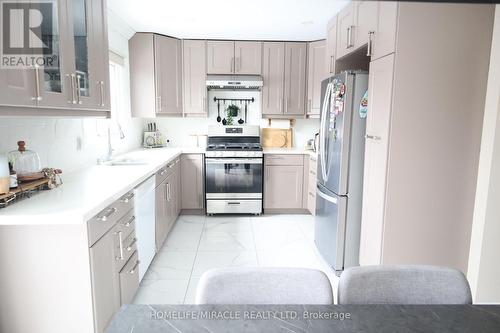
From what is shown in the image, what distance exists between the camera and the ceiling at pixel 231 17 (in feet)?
9.23

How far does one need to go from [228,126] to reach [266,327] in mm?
3693

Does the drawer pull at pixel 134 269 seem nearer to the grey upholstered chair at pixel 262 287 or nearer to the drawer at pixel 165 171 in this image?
the drawer at pixel 165 171

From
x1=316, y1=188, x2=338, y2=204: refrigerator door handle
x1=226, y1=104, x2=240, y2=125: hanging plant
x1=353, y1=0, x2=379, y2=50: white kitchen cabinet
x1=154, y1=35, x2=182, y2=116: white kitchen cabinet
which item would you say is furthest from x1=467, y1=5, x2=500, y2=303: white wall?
x1=154, y1=35, x2=182, y2=116: white kitchen cabinet

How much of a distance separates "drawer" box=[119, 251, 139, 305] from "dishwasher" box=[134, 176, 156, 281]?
11 centimetres

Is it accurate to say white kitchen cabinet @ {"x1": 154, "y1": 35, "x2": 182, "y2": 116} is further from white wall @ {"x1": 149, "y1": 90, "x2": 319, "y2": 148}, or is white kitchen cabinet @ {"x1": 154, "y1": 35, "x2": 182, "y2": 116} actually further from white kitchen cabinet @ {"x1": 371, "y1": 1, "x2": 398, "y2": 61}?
white kitchen cabinet @ {"x1": 371, "y1": 1, "x2": 398, "y2": 61}

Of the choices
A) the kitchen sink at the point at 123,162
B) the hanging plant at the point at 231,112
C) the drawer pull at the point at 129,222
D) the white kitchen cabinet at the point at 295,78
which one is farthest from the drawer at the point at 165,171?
the white kitchen cabinet at the point at 295,78

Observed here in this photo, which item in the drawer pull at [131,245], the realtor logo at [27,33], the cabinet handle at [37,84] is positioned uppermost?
the realtor logo at [27,33]

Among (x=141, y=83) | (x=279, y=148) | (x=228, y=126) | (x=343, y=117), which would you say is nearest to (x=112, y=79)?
(x=141, y=83)

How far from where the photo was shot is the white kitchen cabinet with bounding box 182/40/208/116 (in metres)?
4.09

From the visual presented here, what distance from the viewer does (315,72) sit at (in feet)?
13.6

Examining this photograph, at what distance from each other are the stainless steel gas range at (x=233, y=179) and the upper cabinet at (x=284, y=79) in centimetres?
64

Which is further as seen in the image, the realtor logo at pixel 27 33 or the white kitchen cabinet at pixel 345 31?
the white kitchen cabinet at pixel 345 31

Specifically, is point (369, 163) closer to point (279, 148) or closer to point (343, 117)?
point (343, 117)

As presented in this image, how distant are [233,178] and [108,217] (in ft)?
7.98
